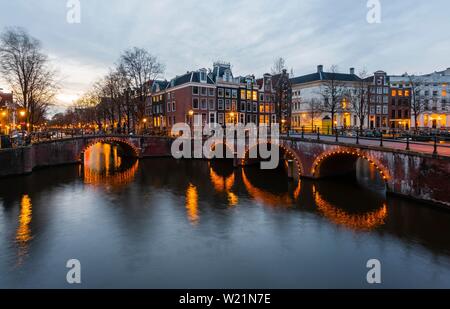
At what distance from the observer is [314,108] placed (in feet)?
216

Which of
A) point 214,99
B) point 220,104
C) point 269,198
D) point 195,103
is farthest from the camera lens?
point 220,104

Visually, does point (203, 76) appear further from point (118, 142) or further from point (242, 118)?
point (118, 142)

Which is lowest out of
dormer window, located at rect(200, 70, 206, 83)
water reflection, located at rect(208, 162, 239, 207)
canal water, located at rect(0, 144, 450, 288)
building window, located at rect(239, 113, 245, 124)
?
canal water, located at rect(0, 144, 450, 288)

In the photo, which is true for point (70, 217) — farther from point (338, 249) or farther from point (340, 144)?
point (340, 144)

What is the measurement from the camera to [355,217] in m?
17.9

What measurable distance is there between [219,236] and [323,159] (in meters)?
15.2

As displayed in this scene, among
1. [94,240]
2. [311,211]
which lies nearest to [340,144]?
[311,211]

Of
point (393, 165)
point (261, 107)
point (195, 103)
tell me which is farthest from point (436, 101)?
point (393, 165)

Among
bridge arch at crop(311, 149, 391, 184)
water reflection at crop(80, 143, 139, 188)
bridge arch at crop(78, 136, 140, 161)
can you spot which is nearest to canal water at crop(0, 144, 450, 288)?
bridge arch at crop(311, 149, 391, 184)

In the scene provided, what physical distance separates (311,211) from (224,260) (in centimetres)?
874

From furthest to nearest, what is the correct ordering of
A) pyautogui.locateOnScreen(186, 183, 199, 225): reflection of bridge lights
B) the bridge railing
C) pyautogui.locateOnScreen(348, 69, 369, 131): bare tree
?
pyautogui.locateOnScreen(348, 69, 369, 131): bare tree, the bridge railing, pyautogui.locateOnScreen(186, 183, 199, 225): reflection of bridge lights

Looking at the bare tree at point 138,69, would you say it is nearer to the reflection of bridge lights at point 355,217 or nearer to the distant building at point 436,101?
the reflection of bridge lights at point 355,217

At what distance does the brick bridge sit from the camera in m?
→ 17.8

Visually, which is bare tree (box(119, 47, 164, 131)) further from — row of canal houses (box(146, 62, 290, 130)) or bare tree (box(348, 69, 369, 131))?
bare tree (box(348, 69, 369, 131))
